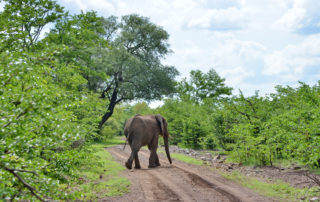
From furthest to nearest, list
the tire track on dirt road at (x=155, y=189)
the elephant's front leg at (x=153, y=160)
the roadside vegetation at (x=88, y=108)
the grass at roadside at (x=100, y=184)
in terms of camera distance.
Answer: the elephant's front leg at (x=153, y=160)
the grass at roadside at (x=100, y=184)
the tire track on dirt road at (x=155, y=189)
the roadside vegetation at (x=88, y=108)

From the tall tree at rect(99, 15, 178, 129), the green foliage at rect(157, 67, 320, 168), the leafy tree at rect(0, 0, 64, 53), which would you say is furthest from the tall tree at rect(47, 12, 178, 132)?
the leafy tree at rect(0, 0, 64, 53)

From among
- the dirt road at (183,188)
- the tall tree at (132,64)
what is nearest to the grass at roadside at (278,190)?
the dirt road at (183,188)

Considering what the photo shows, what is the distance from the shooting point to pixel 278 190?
9.47 metres

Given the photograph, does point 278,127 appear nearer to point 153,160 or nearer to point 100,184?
point 153,160

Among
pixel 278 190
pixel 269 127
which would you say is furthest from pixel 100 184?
pixel 269 127

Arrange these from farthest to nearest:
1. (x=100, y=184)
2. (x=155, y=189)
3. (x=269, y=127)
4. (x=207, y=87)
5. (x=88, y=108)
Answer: (x=207, y=87) < (x=269, y=127) < (x=88, y=108) < (x=100, y=184) < (x=155, y=189)

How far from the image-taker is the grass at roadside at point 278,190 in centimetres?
Answer: 851

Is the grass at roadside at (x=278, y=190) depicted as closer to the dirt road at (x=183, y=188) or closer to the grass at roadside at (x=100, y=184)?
the dirt road at (x=183, y=188)

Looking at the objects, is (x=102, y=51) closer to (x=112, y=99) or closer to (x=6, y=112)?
(x=112, y=99)

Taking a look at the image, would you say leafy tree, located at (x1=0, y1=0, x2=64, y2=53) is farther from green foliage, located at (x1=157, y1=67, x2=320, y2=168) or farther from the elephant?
green foliage, located at (x1=157, y1=67, x2=320, y2=168)

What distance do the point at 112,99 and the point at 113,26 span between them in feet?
31.4

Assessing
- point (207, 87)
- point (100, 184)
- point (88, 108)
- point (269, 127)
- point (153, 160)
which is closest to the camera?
point (100, 184)

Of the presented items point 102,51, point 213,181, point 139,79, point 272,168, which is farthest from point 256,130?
point 102,51

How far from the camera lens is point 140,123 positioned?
1393 cm
